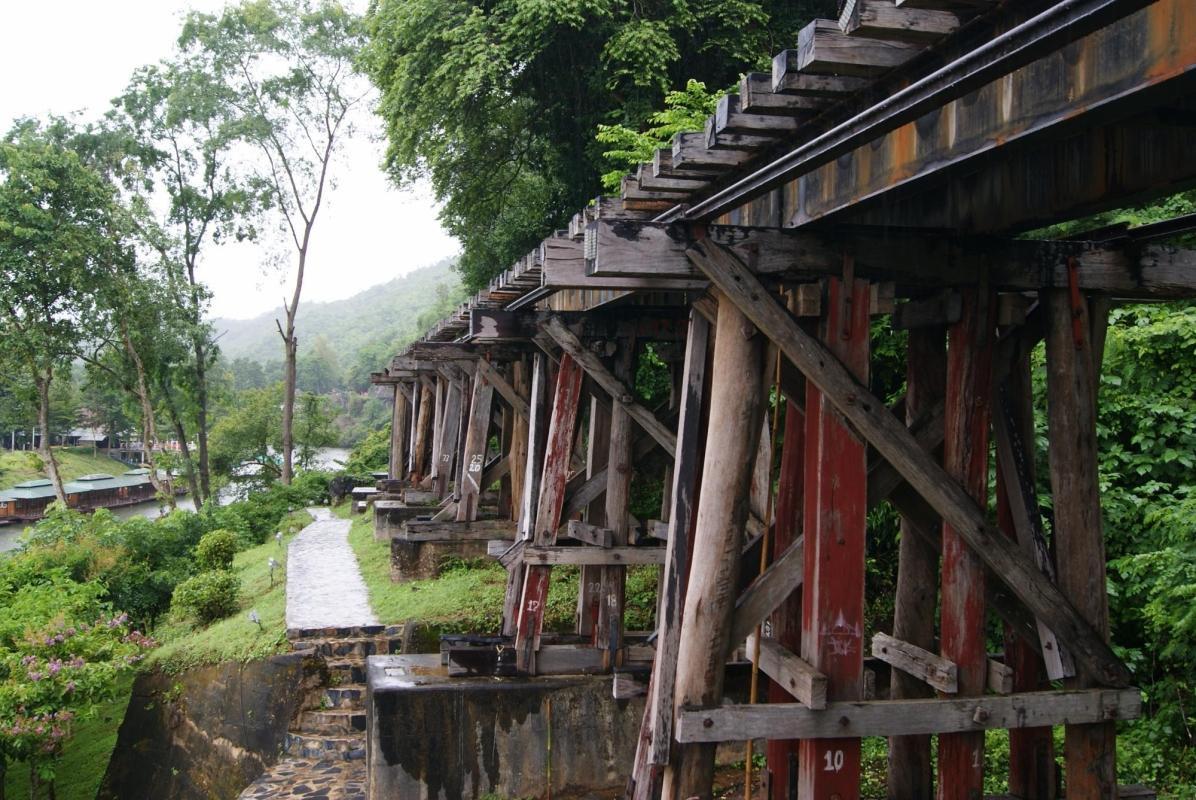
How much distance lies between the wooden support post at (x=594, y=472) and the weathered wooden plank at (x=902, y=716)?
3713 mm

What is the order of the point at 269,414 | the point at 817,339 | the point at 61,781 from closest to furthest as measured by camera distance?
the point at 817,339
the point at 61,781
the point at 269,414

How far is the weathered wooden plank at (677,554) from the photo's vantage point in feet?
12.6

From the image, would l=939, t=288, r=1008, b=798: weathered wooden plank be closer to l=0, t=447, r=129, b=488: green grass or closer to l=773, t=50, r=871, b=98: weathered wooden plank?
l=773, t=50, r=871, b=98: weathered wooden plank

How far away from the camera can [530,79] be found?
14836 millimetres

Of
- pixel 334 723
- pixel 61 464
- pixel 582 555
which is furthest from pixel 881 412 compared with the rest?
pixel 61 464

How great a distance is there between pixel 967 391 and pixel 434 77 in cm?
1147

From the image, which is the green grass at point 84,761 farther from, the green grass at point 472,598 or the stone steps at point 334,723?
the stone steps at point 334,723

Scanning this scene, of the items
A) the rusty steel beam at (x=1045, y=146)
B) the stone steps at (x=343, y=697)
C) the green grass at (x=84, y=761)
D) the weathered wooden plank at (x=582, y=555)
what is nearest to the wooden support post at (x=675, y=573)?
the rusty steel beam at (x=1045, y=146)

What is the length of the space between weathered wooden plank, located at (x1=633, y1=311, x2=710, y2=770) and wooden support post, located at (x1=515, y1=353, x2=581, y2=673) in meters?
2.50

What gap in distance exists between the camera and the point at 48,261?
23.0 meters

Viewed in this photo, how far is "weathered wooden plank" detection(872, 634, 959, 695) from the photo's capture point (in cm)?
377

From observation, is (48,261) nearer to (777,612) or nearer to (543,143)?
(543,143)

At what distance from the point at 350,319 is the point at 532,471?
424 feet

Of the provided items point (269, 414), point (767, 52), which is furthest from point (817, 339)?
point (269, 414)
